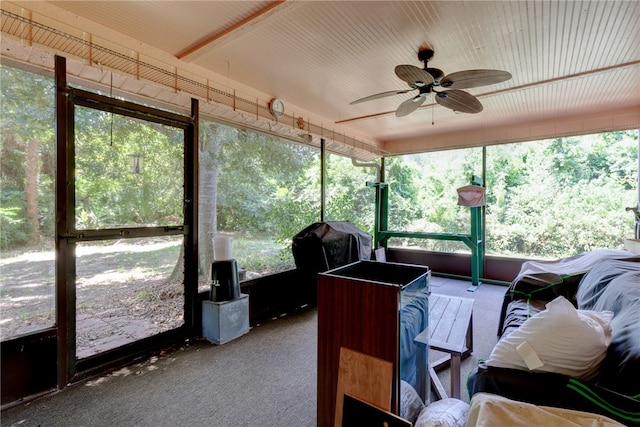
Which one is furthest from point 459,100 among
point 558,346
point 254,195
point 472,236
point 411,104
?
point 472,236

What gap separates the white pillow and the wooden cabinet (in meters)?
0.41

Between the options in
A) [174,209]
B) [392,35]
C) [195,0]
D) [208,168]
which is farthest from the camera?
[208,168]

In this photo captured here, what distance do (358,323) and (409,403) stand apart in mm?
512

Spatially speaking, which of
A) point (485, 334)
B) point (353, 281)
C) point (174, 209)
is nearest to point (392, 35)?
point (353, 281)

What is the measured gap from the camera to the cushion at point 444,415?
4.20 feet

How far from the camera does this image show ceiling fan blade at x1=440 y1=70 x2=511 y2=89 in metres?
2.19

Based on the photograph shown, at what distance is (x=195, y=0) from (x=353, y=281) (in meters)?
2.14

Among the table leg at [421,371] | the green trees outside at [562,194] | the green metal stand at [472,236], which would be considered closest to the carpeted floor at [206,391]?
the table leg at [421,371]

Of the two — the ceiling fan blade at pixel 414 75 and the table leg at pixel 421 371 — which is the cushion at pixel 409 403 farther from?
the ceiling fan blade at pixel 414 75

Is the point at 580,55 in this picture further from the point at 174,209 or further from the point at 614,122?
the point at 174,209

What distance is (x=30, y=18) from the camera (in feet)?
6.57

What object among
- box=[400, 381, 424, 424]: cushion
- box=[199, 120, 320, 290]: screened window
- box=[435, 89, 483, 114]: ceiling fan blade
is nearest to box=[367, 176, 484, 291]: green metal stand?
box=[199, 120, 320, 290]: screened window

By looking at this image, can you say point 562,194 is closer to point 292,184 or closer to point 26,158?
point 292,184

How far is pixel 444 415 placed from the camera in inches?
52.1
